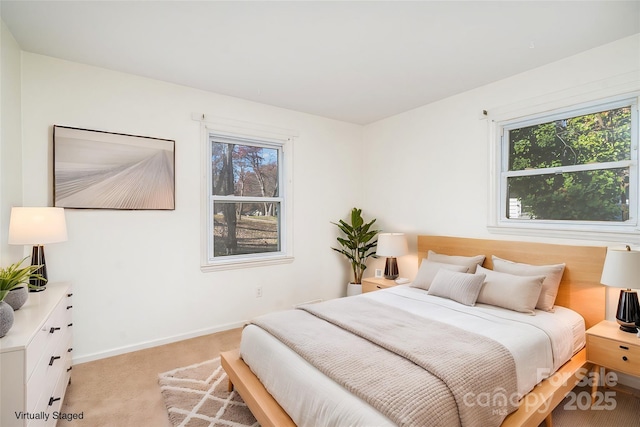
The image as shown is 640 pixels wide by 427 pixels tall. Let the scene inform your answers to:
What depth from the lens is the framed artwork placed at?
2645mm

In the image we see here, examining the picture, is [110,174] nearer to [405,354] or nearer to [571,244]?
[405,354]

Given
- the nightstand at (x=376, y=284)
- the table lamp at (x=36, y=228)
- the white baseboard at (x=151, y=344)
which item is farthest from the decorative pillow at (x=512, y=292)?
the table lamp at (x=36, y=228)

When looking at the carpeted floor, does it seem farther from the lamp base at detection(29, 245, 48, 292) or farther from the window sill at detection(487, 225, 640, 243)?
the window sill at detection(487, 225, 640, 243)

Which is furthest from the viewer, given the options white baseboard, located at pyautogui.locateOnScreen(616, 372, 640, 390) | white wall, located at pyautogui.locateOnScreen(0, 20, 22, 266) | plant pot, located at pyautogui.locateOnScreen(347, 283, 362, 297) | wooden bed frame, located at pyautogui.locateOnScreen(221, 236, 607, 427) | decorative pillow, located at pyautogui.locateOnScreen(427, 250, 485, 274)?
plant pot, located at pyautogui.locateOnScreen(347, 283, 362, 297)

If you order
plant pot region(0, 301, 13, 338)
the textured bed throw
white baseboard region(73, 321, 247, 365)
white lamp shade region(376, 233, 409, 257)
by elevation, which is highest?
white lamp shade region(376, 233, 409, 257)

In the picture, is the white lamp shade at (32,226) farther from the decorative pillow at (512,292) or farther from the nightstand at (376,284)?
the decorative pillow at (512,292)

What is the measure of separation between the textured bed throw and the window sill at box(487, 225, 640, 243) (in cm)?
146

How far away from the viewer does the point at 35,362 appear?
1503 millimetres

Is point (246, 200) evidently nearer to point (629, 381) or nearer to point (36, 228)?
point (36, 228)

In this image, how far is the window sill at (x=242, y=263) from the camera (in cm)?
340

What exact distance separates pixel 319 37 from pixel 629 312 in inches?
114

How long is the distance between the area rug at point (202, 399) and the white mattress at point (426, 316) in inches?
12.3

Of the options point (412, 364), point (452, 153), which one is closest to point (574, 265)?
point (452, 153)

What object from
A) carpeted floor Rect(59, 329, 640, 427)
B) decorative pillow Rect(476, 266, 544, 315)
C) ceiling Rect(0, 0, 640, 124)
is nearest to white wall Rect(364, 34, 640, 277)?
ceiling Rect(0, 0, 640, 124)
